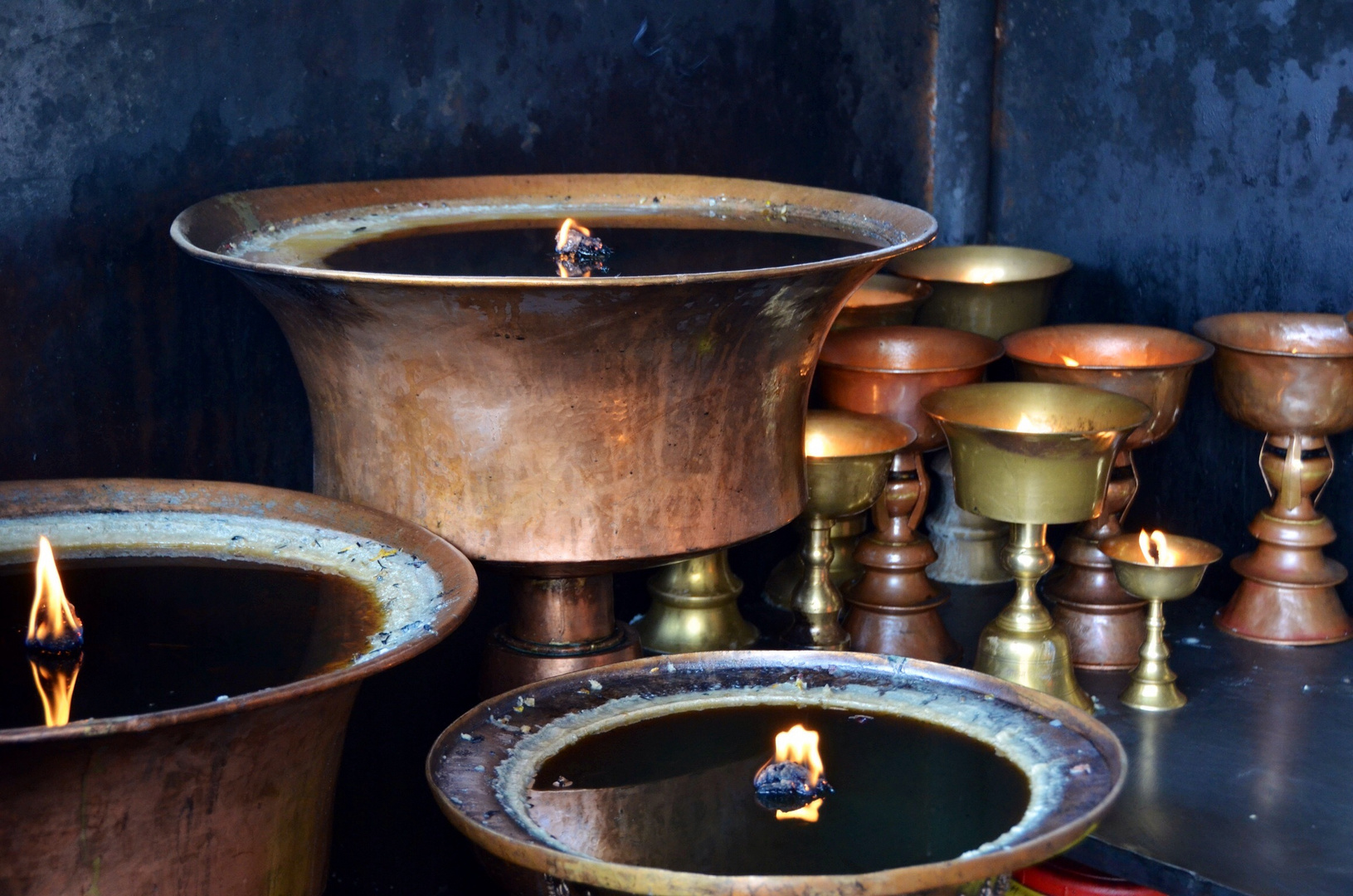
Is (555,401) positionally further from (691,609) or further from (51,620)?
(691,609)

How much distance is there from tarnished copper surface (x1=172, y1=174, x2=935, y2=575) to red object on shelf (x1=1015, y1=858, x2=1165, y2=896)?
0.83 metres

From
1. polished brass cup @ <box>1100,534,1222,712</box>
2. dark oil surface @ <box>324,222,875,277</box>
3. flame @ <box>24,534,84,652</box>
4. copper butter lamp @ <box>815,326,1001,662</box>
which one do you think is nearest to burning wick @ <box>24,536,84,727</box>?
flame @ <box>24,534,84,652</box>

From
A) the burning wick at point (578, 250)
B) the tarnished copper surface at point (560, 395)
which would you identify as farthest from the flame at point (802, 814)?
the burning wick at point (578, 250)

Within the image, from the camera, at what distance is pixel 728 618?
3.44 metres

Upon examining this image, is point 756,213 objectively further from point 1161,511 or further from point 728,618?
point 1161,511

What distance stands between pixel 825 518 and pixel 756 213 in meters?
0.64

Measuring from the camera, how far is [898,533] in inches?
136

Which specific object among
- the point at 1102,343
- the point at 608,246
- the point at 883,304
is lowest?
the point at 1102,343

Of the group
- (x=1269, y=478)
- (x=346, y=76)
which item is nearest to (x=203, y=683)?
(x=346, y=76)

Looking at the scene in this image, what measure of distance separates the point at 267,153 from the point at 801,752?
67.7 inches

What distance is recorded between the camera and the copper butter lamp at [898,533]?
3416 mm

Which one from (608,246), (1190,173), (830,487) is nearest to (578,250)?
(608,246)

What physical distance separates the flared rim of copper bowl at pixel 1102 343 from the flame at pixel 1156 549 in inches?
20.6

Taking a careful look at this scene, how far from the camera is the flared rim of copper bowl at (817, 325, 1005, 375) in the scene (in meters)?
3.59
